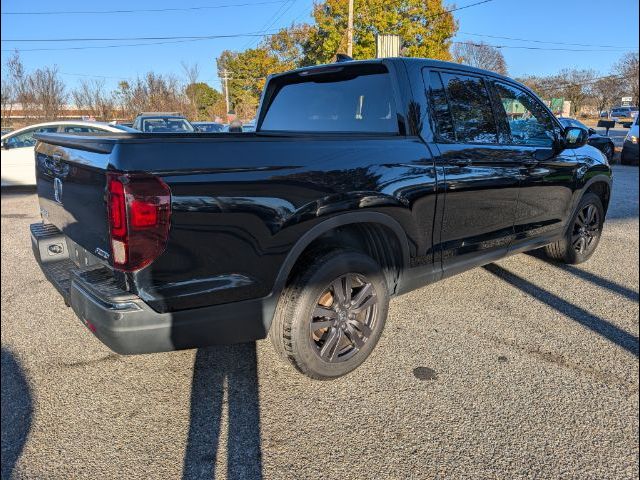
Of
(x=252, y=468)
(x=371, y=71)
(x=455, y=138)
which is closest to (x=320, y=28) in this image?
(x=371, y=71)

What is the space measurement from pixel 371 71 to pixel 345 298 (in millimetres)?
1634

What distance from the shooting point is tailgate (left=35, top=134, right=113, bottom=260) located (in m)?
2.12

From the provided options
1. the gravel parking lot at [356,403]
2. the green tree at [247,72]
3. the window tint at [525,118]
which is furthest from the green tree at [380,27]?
the gravel parking lot at [356,403]

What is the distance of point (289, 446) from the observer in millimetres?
2312

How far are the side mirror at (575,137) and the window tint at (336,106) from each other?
2.08 m

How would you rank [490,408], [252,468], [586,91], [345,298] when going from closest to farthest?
[252,468]
[490,408]
[345,298]
[586,91]

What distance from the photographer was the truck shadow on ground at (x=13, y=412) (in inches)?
88.0

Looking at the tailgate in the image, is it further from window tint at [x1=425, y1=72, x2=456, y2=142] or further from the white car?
the white car

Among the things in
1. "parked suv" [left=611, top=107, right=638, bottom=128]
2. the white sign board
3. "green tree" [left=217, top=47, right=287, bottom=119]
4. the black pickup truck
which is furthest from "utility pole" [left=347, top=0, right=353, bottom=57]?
"parked suv" [left=611, top=107, right=638, bottom=128]

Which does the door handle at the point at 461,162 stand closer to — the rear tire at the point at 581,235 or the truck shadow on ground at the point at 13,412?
the rear tire at the point at 581,235

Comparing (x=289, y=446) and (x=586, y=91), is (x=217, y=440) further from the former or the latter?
(x=586, y=91)

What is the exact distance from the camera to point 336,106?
3613mm

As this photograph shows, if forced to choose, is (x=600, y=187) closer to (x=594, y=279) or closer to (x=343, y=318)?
(x=594, y=279)

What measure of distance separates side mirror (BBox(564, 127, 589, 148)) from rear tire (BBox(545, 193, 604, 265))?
70 centimetres
